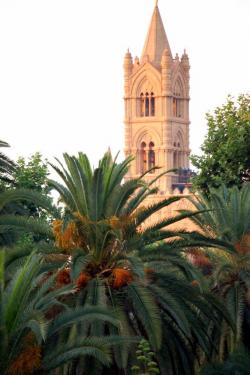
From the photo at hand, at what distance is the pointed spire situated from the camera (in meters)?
112

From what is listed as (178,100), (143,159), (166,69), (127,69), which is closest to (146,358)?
(143,159)

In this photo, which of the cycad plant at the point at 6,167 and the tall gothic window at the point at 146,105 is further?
the tall gothic window at the point at 146,105

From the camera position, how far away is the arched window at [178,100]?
381ft

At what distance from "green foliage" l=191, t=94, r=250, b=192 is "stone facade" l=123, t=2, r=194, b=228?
60783 mm

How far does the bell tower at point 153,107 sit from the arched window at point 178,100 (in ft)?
3.26

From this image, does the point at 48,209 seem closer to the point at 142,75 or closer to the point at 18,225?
the point at 18,225

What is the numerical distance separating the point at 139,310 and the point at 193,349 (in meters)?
2.53

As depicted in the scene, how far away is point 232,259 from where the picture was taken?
2550 centimetres

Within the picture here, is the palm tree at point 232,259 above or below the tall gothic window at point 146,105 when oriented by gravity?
below

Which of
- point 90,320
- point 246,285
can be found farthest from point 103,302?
point 246,285

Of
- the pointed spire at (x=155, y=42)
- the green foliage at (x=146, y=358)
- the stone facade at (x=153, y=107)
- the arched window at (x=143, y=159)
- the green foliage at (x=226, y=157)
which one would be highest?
the pointed spire at (x=155, y=42)

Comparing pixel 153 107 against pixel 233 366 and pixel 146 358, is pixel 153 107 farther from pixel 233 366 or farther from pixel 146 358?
pixel 146 358

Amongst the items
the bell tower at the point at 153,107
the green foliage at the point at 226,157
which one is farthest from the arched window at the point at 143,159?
the green foliage at the point at 226,157

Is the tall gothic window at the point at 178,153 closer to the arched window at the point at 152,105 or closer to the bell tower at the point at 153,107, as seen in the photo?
the bell tower at the point at 153,107
